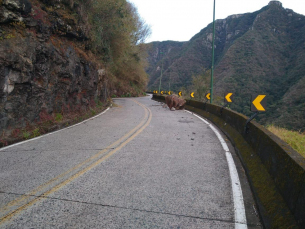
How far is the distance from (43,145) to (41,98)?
3210 millimetres

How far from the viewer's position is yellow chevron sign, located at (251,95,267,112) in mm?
6215

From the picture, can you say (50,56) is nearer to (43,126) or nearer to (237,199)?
(43,126)

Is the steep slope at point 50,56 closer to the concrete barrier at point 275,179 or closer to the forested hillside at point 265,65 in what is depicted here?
the concrete barrier at point 275,179

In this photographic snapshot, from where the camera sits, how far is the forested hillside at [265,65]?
35844 mm

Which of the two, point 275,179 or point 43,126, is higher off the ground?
point 275,179

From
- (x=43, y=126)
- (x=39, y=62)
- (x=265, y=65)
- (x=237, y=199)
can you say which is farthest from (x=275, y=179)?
(x=265, y=65)

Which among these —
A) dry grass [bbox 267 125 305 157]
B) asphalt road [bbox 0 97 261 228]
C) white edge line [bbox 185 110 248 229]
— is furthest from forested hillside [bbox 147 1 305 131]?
asphalt road [bbox 0 97 261 228]

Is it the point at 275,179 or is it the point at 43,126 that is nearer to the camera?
the point at 275,179

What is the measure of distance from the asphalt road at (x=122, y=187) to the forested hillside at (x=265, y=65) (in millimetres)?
24064

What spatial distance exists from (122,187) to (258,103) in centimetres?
419

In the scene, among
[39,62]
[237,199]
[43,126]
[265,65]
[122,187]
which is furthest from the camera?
[265,65]

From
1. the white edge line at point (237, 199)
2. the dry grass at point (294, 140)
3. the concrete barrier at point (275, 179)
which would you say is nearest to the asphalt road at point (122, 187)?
the white edge line at point (237, 199)

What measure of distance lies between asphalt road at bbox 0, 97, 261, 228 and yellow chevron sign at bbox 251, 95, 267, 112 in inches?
53.5

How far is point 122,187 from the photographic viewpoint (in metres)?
4.06
